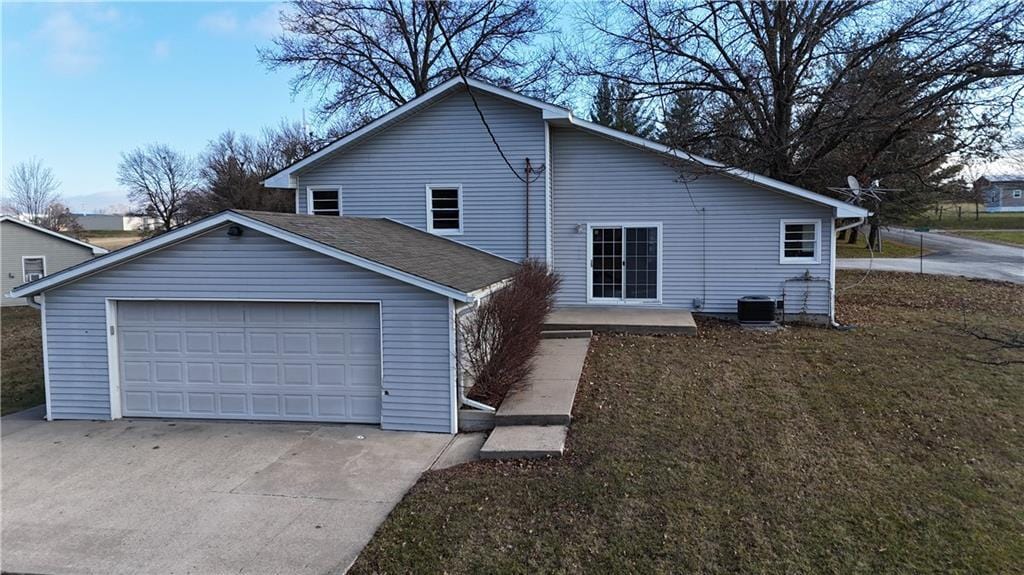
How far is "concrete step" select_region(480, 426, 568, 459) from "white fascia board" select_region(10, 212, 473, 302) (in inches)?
65.8

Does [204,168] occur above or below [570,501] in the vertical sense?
above

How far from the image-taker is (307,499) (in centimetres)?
558

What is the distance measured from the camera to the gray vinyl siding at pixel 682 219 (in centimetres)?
1351

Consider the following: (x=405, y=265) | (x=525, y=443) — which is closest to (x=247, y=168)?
(x=405, y=265)

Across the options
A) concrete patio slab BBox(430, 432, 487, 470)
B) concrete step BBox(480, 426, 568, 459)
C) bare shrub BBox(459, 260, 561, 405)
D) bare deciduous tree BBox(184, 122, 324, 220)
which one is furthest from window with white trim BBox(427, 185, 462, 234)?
bare deciduous tree BBox(184, 122, 324, 220)

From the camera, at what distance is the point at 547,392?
26.9 ft

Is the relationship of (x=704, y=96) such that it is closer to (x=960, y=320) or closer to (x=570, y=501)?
(x=960, y=320)

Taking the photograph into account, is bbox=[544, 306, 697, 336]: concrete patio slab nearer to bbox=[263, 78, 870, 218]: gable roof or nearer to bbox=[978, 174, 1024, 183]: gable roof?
bbox=[263, 78, 870, 218]: gable roof

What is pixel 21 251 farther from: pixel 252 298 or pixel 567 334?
pixel 567 334

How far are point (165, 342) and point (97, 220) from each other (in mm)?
92954

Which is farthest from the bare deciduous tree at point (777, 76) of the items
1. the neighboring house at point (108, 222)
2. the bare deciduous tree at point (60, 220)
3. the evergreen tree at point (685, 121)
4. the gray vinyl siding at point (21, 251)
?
the neighboring house at point (108, 222)

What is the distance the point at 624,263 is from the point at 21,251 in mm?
26578

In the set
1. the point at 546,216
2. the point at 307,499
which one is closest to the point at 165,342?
the point at 307,499

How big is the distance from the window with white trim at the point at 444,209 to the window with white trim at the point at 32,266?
21.9 m
